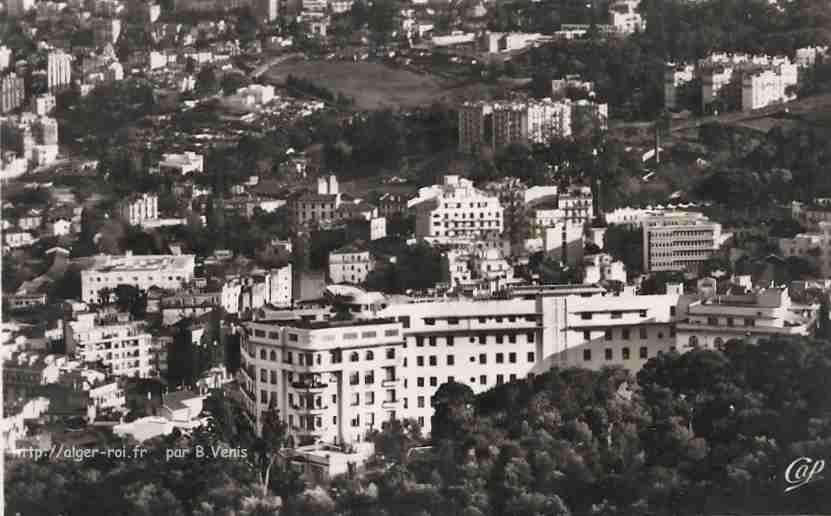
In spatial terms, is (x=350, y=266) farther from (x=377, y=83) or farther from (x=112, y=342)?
(x=377, y=83)

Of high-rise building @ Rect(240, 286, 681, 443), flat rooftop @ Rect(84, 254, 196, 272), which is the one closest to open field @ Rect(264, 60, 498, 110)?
flat rooftop @ Rect(84, 254, 196, 272)

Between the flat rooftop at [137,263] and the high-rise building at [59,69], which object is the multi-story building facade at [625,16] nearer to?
→ the high-rise building at [59,69]

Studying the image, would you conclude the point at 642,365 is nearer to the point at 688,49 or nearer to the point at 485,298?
the point at 485,298

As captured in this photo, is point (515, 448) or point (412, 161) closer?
point (515, 448)

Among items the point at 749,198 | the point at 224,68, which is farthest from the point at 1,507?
the point at 224,68

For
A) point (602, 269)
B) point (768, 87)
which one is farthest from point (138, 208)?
point (768, 87)

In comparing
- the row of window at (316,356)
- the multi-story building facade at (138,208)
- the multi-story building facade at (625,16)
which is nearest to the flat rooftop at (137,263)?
the multi-story building facade at (138,208)
